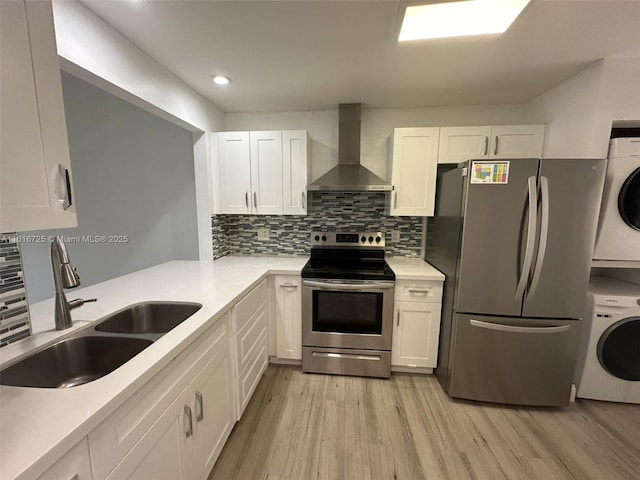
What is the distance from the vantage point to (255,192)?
249 cm

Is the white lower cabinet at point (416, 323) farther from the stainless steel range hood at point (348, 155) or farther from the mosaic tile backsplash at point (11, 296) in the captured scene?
the mosaic tile backsplash at point (11, 296)

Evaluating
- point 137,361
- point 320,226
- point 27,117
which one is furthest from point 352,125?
point 137,361

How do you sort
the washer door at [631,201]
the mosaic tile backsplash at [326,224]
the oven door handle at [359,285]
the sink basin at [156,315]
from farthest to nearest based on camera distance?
1. the mosaic tile backsplash at [326,224]
2. the oven door handle at [359,285]
3. the washer door at [631,201]
4. the sink basin at [156,315]

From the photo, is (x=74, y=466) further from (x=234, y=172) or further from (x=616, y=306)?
(x=616, y=306)

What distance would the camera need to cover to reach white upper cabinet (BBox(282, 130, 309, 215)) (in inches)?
93.8

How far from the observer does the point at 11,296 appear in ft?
3.29

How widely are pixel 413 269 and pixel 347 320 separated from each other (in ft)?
2.39

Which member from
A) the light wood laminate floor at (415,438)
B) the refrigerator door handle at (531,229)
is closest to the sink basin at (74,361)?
the light wood laminate floor at (415,438)

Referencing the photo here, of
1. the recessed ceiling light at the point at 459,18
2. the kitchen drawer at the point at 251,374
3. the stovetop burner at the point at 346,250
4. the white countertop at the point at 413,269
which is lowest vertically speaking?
the kitchen drawer at the point at 251,374

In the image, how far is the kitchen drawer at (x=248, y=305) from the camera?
1.58 m

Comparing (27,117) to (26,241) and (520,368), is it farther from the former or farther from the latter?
(520,368)

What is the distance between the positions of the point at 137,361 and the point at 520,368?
2.33 metres

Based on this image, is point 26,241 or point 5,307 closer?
point 5,307

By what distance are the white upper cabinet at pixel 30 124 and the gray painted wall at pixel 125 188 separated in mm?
2189
